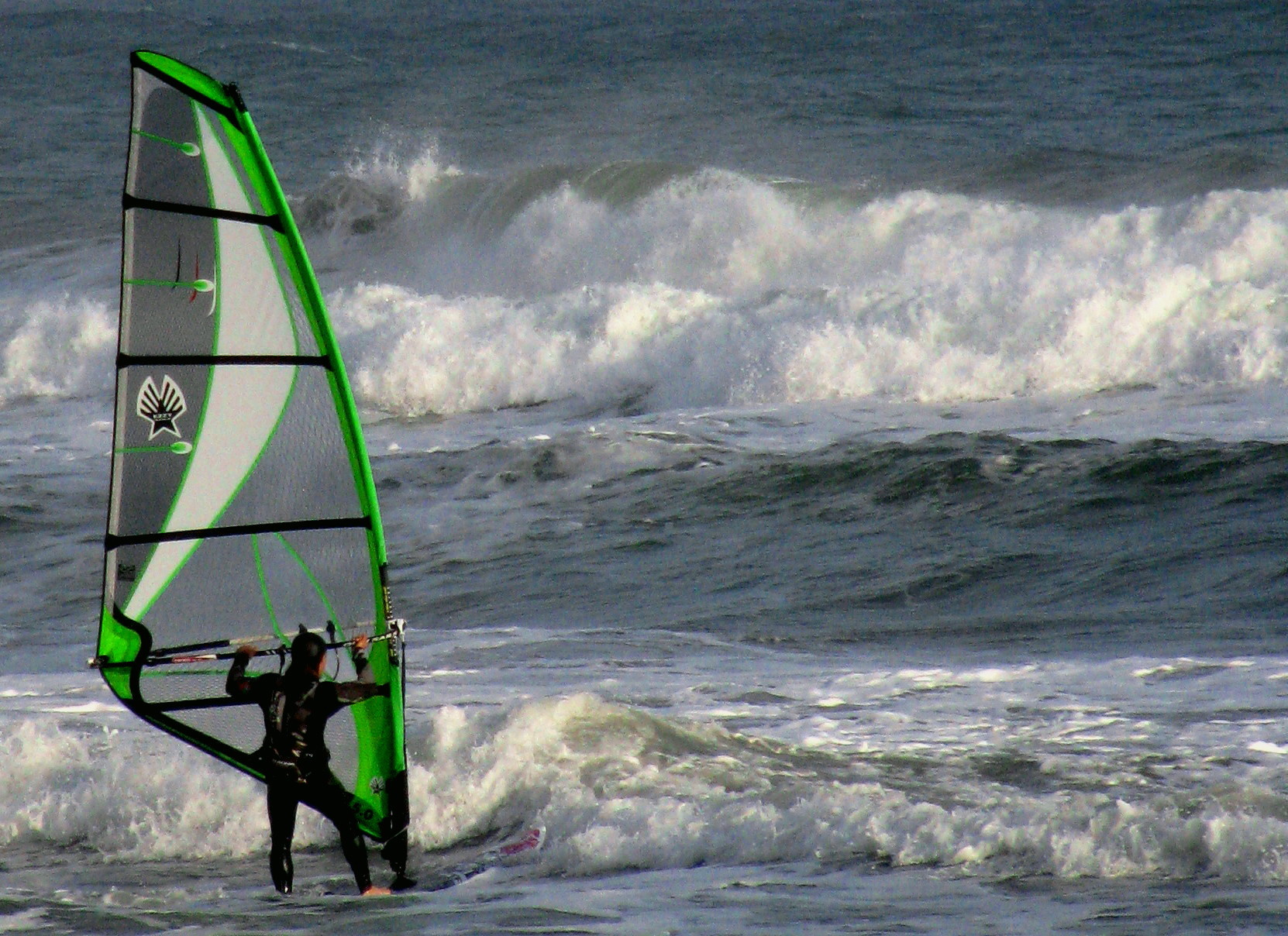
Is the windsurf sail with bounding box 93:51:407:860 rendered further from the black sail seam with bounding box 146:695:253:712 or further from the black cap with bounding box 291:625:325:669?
the black cap with bounding box 291:625:325:669

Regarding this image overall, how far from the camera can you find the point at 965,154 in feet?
71.7

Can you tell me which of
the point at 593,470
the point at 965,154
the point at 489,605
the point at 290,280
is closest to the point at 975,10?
the point at 965,154

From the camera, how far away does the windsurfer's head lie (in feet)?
17.1

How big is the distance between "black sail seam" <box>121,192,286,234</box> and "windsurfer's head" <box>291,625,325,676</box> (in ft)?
4.05

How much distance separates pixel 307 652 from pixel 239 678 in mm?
223

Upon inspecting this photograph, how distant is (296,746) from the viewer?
5250 millimetres

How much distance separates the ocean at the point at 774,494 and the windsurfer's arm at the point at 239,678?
0.67 metres

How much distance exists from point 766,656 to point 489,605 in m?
1.92

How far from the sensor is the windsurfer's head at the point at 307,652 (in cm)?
523

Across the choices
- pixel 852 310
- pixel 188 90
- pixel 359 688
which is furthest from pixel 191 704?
pixel 852 310

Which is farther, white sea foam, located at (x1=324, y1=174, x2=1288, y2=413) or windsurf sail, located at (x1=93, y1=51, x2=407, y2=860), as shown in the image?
white sea foam, located at (x1=324, y1=174, x2=1288, y2=413)

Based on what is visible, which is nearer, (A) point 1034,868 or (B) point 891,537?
(A) point 1034,868

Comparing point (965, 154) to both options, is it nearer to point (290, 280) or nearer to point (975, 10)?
point (975, 10)

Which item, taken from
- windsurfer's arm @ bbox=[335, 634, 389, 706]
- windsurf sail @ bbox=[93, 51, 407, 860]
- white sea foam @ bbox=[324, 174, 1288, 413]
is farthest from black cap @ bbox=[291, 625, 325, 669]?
white sea foam @ bbox=[324, 174, 1288, 413]
